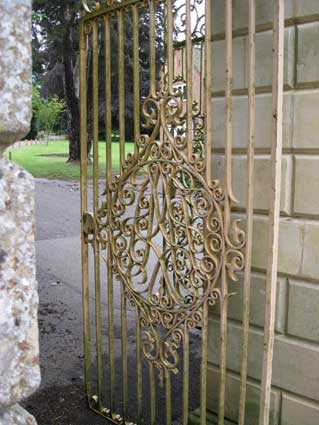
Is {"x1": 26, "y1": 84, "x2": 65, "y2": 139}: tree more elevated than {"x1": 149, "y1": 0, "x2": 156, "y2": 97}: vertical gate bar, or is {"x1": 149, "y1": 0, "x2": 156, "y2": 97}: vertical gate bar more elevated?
{"x1": 26, "y1": 84, "x2": 65, "y2": 139}: tree

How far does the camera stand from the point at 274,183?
2273 mm

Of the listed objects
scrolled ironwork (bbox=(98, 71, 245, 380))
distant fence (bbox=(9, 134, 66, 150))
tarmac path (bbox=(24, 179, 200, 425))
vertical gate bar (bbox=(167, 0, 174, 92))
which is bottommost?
tarmac path (bbox=(24, 179, 200, 425))

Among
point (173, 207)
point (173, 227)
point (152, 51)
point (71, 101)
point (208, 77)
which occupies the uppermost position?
point (71, 101)

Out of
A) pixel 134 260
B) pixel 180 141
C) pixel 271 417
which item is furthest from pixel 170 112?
pixel 271 417

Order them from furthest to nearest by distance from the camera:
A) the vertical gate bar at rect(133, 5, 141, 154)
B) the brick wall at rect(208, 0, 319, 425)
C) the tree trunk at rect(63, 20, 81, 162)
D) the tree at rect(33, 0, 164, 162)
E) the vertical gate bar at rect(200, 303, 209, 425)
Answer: the tree trunk at rect(63, 20, 81, 162)
the tree at rect(33, 0, 164, 162)
the vertical gate bar at rect(133, 5, 141, 154)
the vertical gate bar at rect(200, 303, 209, 425)
the brick wall at rect(208, 0, 319, 425)

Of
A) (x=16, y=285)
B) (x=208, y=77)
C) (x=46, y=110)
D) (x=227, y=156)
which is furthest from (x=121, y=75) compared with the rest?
(x=46, y=110)

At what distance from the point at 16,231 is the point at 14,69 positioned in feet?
1.04

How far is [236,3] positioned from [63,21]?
1743cm

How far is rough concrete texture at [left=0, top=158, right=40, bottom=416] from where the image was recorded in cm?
106

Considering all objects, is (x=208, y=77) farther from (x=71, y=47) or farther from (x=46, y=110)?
(x=46, y=110)

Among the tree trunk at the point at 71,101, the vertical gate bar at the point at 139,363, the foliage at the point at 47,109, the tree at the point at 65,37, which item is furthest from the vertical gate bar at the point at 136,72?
the foliage at the point at 47,109

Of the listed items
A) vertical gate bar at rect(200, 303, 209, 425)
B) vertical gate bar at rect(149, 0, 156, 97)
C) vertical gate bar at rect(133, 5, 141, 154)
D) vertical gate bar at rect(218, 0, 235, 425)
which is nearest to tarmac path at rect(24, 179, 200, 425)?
vertical gate bar at rect(200, 303, 209, 425)

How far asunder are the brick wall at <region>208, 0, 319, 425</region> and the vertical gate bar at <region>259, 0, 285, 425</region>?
0.26 meters

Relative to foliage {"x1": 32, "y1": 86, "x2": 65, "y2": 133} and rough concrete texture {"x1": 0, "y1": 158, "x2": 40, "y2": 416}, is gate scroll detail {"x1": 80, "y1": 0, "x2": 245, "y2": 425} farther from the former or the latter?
foliage {"x1": 32, "y1": 86, "x2": 65, "y2": 133}
